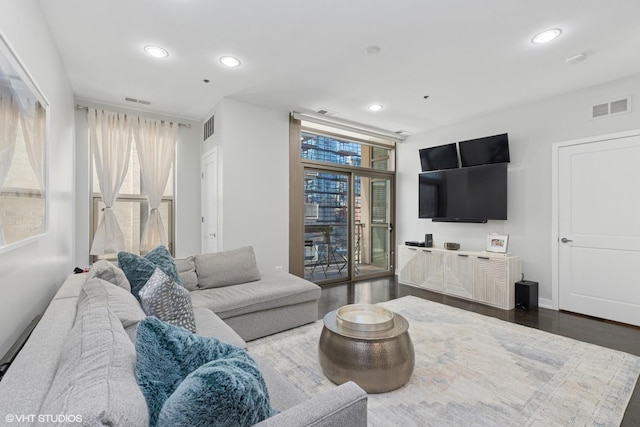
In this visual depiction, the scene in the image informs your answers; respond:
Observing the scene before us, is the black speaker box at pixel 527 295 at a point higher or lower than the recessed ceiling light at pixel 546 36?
lower

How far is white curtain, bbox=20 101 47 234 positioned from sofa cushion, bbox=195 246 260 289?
4.49 feet

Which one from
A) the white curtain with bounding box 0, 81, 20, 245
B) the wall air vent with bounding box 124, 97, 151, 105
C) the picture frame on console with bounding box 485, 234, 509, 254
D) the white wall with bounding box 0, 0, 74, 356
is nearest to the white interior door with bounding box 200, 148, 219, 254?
the wall air vent with bounding box 124, 97, 151, 105

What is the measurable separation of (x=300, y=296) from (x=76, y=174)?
10.9ft

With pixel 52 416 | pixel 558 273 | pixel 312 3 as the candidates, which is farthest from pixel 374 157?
pixel 52 416

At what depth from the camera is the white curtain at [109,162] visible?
12.6 ft

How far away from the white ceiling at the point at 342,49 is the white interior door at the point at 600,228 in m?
0.86

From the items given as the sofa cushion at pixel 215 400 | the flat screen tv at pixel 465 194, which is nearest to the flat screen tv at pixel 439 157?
the flat screen tv at pixel 465 194

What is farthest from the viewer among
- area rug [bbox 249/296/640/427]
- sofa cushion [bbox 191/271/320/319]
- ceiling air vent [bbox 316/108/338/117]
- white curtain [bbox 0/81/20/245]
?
ceiling air vent [bbox 316/108/338/117]

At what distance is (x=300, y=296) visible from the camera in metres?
3.04

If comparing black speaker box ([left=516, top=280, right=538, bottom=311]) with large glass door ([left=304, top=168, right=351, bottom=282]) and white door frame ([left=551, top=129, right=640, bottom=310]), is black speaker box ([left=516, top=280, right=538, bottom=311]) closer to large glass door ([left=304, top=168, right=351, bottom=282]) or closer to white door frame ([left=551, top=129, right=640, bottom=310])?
white door frame ([left=551, top=129, right=640, bottom=310])

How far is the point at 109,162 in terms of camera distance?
12.8 ft

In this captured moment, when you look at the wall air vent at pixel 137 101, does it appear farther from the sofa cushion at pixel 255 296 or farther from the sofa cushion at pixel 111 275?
the sofa cushion at pixel 111 275

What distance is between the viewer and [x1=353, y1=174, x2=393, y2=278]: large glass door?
18.0 ft

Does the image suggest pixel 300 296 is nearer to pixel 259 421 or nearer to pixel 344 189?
pixel 259 421
